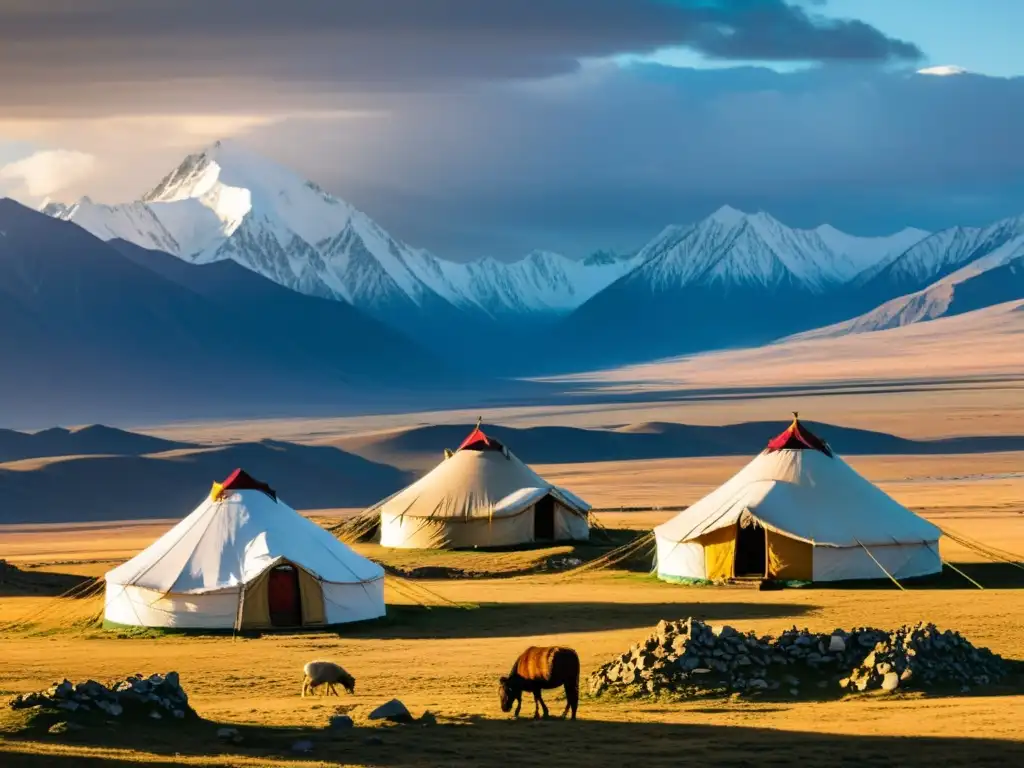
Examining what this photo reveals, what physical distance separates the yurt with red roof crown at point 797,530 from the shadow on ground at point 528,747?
51.1ft

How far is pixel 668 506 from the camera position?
5706 centimetres

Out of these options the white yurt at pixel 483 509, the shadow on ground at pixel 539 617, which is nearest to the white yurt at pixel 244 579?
the shadow on ground at pixel 539 617

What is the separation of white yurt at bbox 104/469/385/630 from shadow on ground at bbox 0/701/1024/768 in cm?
1087

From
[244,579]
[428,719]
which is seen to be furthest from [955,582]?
[428,719]

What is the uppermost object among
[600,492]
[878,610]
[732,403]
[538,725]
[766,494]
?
[732,403]

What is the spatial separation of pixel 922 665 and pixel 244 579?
1110cm

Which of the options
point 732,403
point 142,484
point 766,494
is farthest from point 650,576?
point 732,403

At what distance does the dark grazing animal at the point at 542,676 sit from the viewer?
1658 cm

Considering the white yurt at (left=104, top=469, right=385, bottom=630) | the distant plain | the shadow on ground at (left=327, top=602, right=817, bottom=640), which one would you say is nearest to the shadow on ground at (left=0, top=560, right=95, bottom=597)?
the distant plain

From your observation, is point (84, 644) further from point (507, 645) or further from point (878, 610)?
point (878, 610)

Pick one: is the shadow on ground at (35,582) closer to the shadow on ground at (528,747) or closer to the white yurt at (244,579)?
the white yurt at (244,579)

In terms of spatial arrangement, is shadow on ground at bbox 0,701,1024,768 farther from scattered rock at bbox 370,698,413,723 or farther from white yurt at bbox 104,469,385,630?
white yurt at bbox 104,469,385,630

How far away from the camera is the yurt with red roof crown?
31.4 m

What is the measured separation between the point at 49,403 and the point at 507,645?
135 metres
